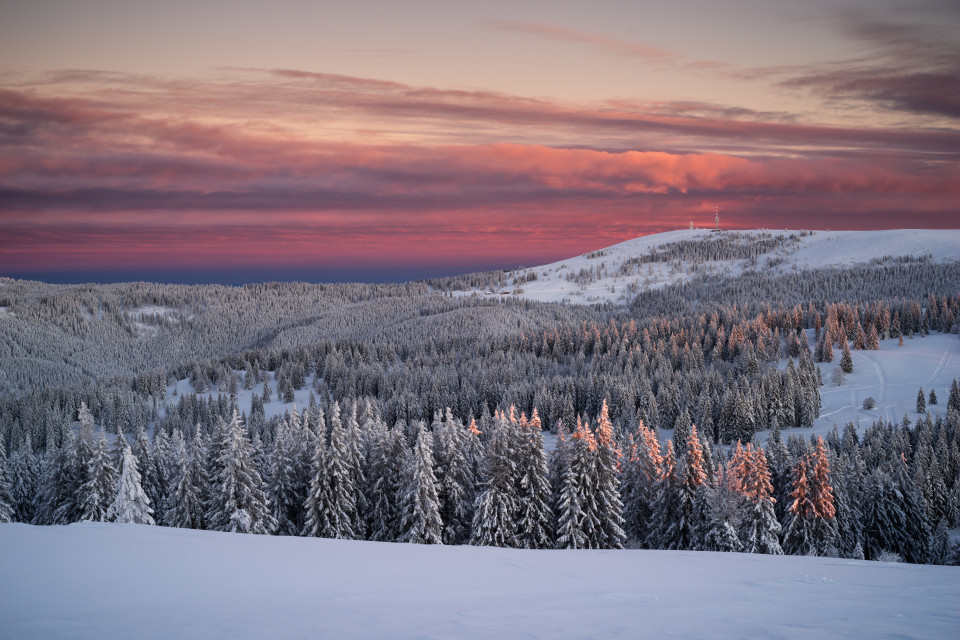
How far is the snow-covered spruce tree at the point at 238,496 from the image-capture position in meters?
40.2

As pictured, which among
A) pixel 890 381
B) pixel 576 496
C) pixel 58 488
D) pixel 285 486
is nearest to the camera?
pixel 576 496

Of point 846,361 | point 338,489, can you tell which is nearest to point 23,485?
point 338,489

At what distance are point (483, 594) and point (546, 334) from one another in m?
154

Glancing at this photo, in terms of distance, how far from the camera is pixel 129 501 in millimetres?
38906

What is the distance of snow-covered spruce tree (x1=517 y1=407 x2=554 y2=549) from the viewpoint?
4128cm

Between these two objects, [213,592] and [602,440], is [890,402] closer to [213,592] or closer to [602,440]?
[602,440]

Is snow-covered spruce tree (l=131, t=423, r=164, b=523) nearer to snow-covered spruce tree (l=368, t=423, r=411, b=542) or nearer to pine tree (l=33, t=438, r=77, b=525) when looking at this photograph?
pine tree (l=33, t=438, r=77, b=525)

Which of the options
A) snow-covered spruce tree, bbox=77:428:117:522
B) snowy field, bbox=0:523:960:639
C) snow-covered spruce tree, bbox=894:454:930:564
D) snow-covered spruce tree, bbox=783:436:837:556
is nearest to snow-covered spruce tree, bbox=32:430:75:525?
snow-covered spruce tree, bbox=77:428:117:522

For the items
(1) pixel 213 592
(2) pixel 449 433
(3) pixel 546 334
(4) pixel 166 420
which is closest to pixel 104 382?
(4) pixel 166 420

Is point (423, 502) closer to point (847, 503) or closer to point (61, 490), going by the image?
point (61, 490)

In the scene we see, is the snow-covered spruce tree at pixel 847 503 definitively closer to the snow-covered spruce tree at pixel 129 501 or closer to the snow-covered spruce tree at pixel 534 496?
the snow-covered spruce tree at pixel 534 496

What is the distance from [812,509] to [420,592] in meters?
39.0

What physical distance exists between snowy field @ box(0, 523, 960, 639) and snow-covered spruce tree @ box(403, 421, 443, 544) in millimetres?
17898

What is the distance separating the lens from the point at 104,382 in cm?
17538
